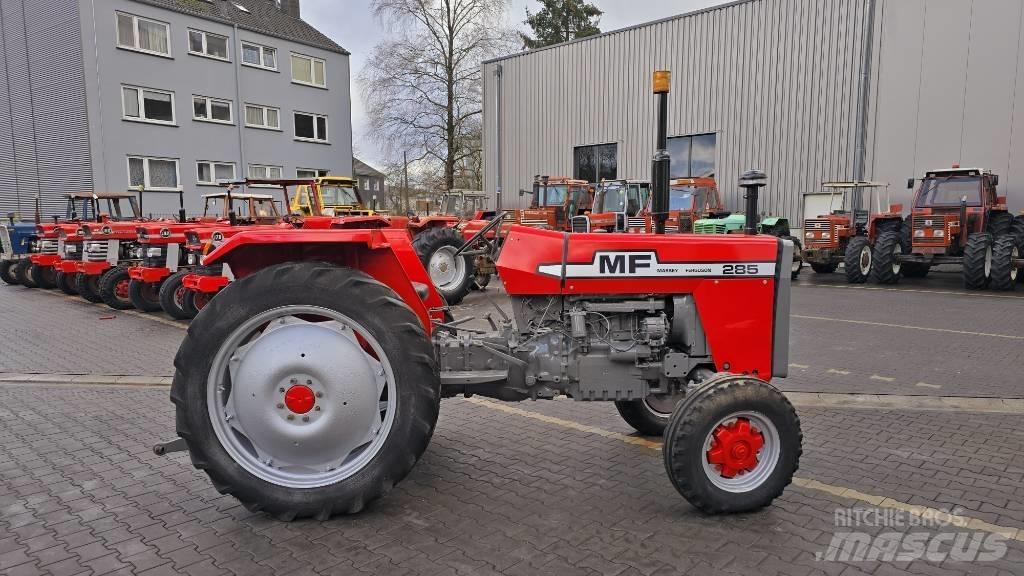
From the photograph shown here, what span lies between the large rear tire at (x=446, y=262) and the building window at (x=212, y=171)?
16364 millimetres

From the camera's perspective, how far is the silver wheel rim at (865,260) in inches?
535

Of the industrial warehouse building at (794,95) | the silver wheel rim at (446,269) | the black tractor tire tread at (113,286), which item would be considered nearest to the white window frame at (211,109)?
the industrial warehouse building at (794,95)

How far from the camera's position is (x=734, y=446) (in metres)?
3.03

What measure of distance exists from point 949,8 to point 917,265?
20.1 feet

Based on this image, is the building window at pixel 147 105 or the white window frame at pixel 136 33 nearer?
the white window frame at pixel 136 33

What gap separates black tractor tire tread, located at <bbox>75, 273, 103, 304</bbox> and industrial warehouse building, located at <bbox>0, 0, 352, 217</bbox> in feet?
31.2

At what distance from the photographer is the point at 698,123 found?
19.2m

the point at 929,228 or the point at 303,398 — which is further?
the point at 929,228

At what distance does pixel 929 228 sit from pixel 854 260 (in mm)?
1444

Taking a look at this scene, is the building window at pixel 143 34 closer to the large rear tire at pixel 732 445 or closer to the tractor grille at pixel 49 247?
the tractor grille at pixel 49 247

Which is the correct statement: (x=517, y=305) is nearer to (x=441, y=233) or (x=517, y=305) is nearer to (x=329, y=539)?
(x=329, y=539)

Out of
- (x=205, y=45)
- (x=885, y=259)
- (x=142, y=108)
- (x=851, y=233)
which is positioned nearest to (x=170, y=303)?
(x=885, y=259)

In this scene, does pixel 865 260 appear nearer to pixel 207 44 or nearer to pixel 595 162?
pixel 595 162

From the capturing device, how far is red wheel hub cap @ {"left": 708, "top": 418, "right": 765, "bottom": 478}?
3.02m
